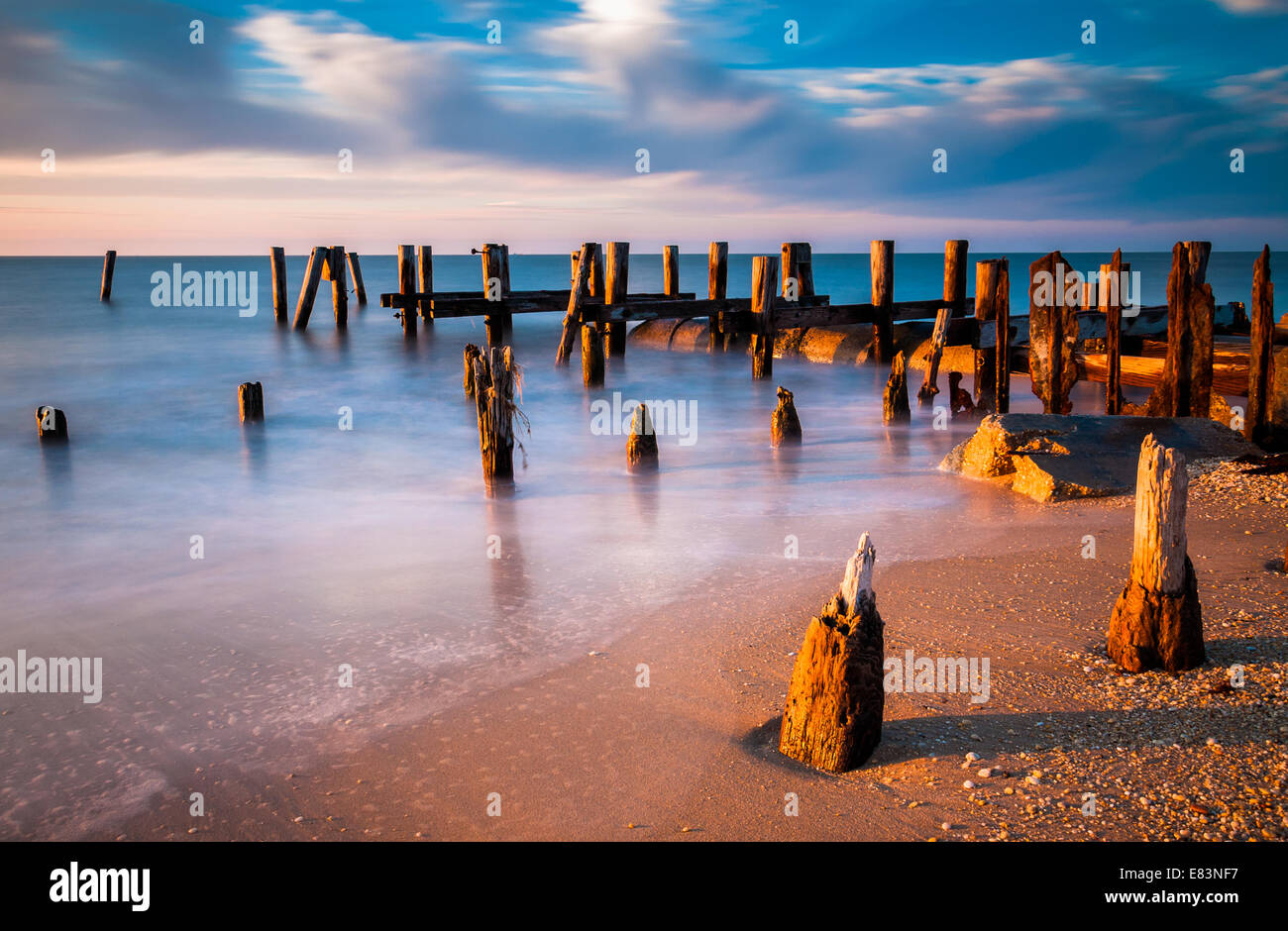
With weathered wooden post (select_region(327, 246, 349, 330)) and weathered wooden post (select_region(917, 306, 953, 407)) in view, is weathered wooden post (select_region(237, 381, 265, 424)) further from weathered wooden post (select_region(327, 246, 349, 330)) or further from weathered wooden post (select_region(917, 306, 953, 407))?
weathered wooden post (select_region(327, 246, 349, 330))

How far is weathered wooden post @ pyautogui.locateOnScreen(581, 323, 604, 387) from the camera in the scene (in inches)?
605

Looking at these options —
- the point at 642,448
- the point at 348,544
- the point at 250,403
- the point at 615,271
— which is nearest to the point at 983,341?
the point at 642,448

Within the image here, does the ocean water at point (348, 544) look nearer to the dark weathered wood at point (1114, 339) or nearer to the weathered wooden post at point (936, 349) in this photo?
the weathered wooden post at point (936, 349)

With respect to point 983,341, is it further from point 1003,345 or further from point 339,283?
point 339,283

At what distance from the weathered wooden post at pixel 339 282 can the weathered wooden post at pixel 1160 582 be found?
2354 centimetres

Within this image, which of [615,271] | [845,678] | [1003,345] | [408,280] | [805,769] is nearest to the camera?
[845,678]

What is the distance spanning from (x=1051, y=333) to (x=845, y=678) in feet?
25.2

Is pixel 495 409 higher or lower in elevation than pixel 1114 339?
lower

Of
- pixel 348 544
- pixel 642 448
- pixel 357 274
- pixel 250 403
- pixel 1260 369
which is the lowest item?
pixel 348 544

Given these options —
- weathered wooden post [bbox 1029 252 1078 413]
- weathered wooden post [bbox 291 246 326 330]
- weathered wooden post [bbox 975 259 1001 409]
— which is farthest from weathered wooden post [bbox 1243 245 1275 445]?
weathered wooden post [bbox 291 246 326 330]

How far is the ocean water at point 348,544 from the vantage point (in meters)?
4.22

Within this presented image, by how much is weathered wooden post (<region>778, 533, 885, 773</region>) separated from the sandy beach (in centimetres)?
9

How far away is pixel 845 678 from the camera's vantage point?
3.36 metres
